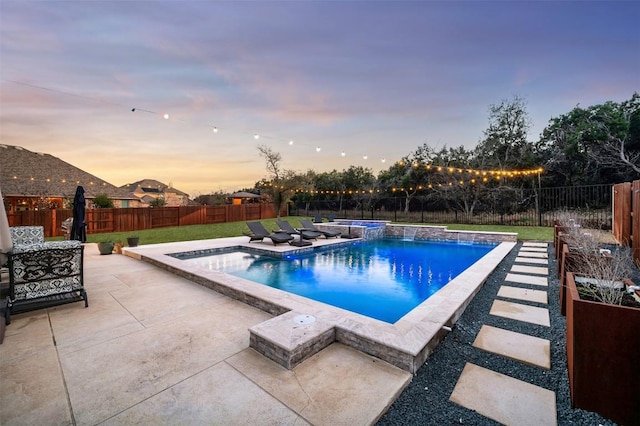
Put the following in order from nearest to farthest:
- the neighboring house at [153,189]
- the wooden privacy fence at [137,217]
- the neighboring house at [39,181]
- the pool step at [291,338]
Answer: the pool step at [291,338] → the wooden privacy fence at [137,217] → the neighboring house at [39,181] → the neighboring house at [153,189]

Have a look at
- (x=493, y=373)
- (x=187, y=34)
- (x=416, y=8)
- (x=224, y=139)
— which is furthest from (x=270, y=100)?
(x=493, y=373)

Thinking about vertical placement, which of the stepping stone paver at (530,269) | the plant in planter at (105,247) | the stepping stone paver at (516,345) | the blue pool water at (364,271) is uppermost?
the plant in planter at (105,247)

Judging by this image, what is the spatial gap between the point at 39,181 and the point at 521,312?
27880 millimetres

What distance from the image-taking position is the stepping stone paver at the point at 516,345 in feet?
8.55

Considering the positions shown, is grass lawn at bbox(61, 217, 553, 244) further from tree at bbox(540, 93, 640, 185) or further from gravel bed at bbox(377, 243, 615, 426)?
gravel bed at bbox(377, 243, 615, 426)

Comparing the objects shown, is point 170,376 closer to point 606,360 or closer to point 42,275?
point 42,275

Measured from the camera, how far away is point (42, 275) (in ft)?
11.8

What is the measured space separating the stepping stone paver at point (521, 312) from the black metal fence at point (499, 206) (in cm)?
868

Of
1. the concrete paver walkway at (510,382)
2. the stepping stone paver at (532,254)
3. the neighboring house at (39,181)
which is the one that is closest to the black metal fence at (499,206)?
the stepping stone paver at (532,254)

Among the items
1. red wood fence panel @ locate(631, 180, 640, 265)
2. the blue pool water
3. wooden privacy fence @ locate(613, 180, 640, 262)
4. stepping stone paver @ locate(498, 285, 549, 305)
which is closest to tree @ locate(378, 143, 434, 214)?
the blue pool water

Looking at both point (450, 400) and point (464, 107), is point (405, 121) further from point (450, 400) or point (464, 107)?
point (450, 400)

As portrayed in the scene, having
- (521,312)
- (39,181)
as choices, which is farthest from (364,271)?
(39,181)

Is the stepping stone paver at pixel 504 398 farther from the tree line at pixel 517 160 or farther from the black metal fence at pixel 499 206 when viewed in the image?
the tree line at pixel 517 160

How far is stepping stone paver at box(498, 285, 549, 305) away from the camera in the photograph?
4.18 metres
